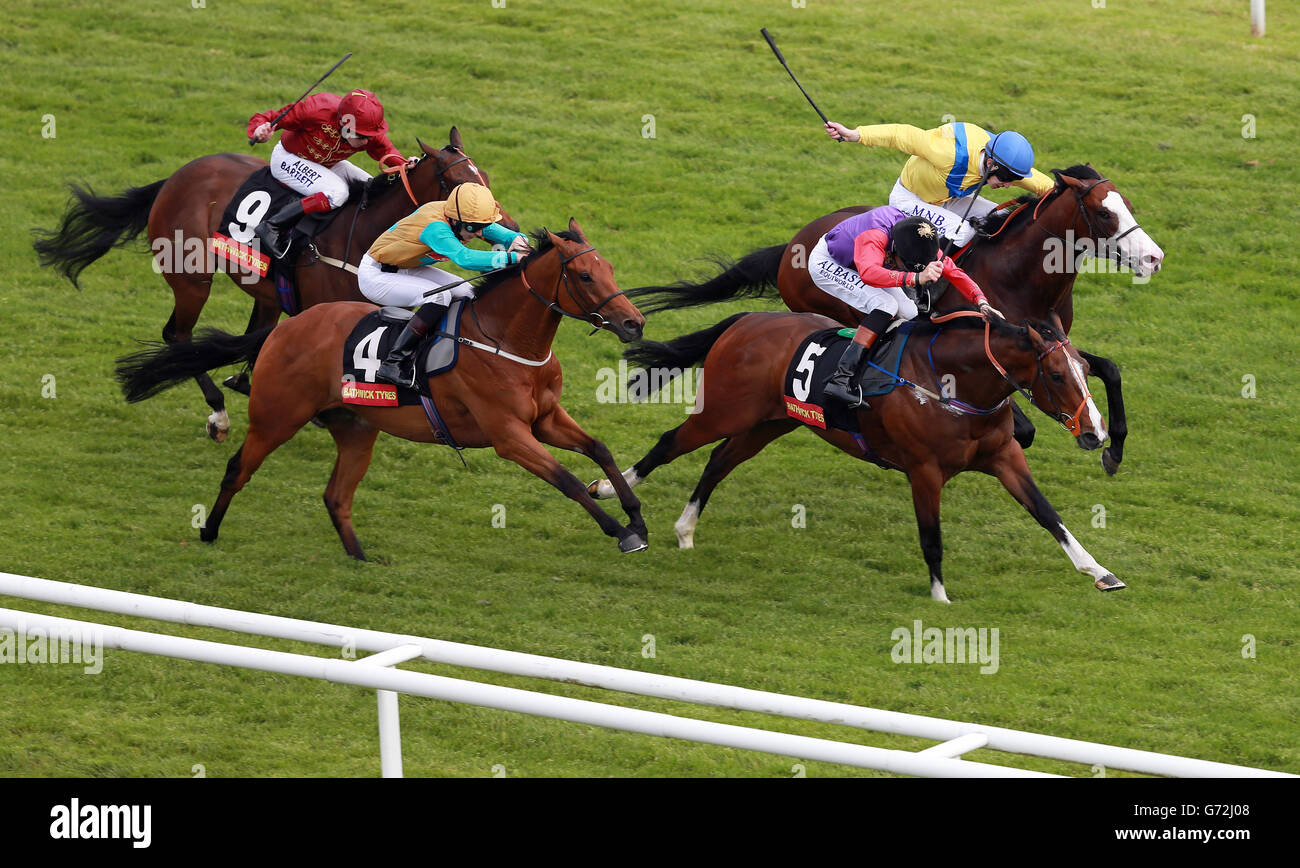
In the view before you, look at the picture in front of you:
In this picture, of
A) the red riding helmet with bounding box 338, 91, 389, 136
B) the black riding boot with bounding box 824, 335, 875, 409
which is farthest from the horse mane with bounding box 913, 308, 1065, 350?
the red riding helmet with bounding box 338, 91, 389, 136

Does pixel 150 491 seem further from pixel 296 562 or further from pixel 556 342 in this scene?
pixel 556 342

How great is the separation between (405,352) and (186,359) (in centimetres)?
157

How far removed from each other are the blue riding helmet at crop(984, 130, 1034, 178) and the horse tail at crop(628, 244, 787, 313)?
1.56 meters

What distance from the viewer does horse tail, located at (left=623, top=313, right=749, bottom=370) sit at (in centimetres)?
826

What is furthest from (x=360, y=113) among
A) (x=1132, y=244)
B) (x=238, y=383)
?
(x=1132, y=244)

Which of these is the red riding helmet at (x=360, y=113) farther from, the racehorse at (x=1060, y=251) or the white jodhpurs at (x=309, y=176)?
the racehorse at (x=1060, y=251)

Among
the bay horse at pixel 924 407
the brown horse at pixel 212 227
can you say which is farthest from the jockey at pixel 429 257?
the bay horse at pixel 924 407

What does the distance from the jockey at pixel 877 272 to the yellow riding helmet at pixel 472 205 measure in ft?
5.99

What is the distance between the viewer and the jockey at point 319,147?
868 centimetres

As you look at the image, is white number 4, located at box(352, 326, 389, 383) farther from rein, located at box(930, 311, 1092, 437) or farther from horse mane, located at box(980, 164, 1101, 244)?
horse mane, located at box(980, 164, 1101, 244)

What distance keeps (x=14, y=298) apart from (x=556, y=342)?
14.0ft

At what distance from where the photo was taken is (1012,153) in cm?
791

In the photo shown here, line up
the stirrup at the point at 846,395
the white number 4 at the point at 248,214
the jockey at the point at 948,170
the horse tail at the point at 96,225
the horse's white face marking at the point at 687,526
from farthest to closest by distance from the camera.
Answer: the horse tail at the point at 96,225 < the white number 4 at the point at 248,214 < the horse's white face marking at the point at 687,526 < the jockey at the point at 948,170 < the stirrup at the point at 846,395

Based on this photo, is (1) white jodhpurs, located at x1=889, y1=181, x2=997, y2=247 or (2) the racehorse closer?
(2) the racehorse
